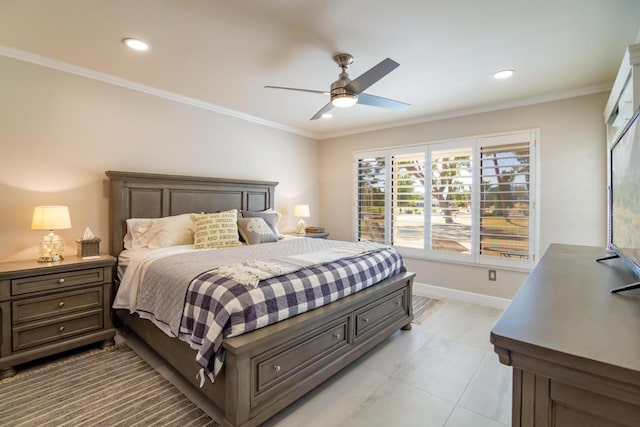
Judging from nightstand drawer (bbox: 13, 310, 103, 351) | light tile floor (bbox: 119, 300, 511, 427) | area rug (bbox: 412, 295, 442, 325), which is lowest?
light tile floor (bbox: 119, 300, 511, 427)

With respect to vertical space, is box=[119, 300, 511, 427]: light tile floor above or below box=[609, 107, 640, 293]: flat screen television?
below

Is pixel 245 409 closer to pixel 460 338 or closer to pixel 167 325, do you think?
pixel 167 325

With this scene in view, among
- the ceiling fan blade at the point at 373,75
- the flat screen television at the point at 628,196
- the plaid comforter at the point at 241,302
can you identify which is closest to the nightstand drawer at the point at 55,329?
the plaid comforter at the point at 241,302

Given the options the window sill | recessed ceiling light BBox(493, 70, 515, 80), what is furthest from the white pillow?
recessed ceiling light BBox(493, 70, 515, 80)

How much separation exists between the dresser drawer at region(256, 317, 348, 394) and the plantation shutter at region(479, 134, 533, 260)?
98.9 inches

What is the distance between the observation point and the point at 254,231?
11.3 ft

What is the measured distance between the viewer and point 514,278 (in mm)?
3695

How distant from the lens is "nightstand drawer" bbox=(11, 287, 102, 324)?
2270mm

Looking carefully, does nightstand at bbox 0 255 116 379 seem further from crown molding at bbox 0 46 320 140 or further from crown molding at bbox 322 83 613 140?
crown molding at bbox 322 83 613 140

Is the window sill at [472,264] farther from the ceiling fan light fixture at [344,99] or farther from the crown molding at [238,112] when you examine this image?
the ceiling fan light fixture at [344,99]

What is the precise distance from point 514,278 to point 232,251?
3.35 m

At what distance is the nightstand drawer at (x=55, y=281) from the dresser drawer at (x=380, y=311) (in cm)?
228

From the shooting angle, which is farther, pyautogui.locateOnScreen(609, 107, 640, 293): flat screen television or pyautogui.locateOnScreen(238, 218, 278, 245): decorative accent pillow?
pyautogui.locateOnScreen(238, 218, 278, 245): decorative accent pillow

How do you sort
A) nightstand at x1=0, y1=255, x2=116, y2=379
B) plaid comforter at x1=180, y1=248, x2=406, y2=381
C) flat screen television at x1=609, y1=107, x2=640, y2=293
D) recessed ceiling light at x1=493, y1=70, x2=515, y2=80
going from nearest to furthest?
flat screen television at x1=609, y1=107, x2=640, y2=293 < plaid comforter at x1=180, y1=248, x2=406, y2=381 < nightstand at x1=0, y1=255, x2=116, y2=379 < recessed ceiling light at x1=493, y1=70, x2=515, y2=80
